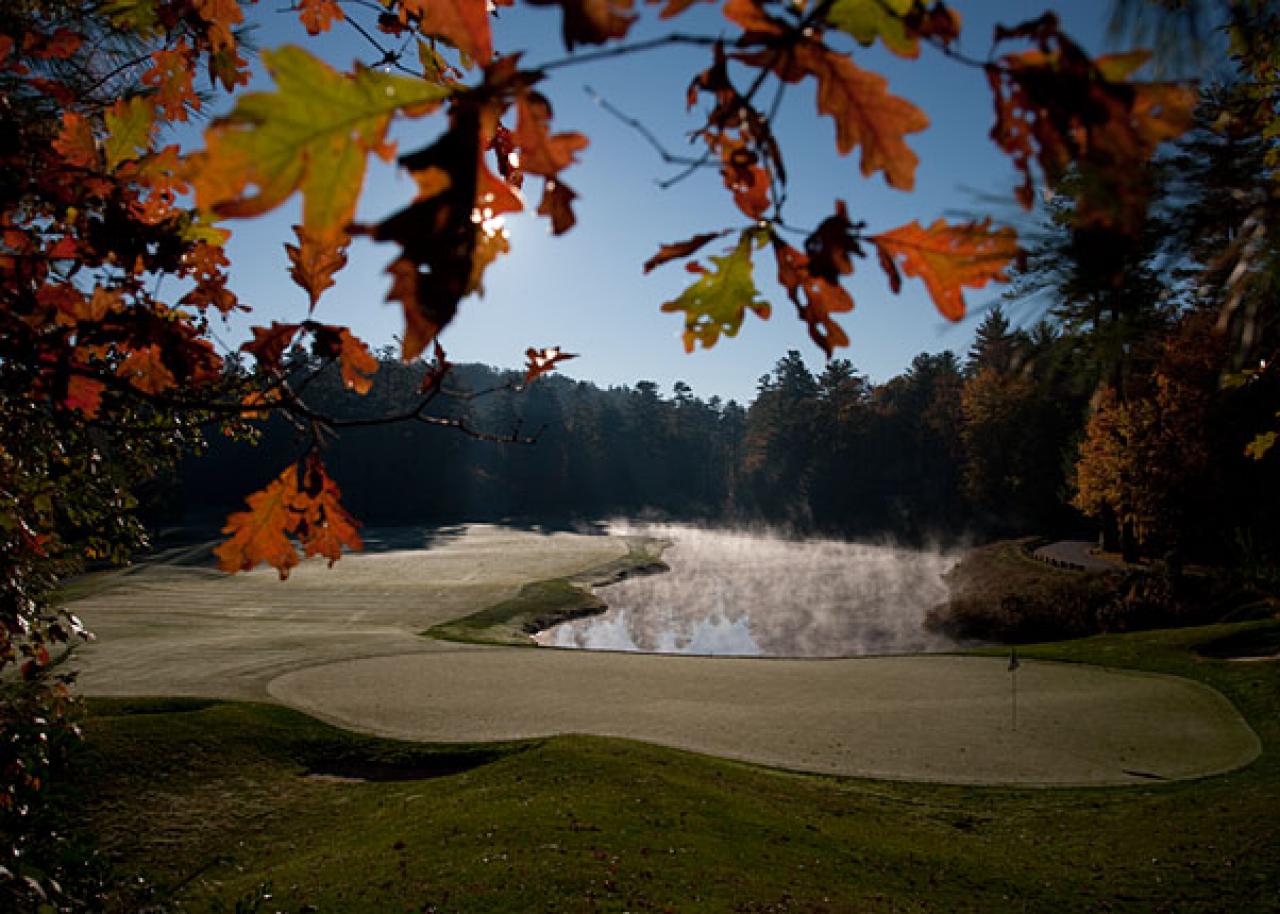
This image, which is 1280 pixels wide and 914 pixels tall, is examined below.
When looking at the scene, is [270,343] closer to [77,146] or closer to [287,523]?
[287,523]

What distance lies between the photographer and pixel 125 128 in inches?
51.5

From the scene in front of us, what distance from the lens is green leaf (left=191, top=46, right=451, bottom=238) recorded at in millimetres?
472

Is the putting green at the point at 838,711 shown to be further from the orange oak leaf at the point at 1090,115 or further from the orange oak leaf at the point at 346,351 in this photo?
the orange oak leaf at the point at 1090,115

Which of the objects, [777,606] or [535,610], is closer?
[535,610]

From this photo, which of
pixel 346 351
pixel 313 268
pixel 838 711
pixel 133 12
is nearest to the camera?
pixel 313 268

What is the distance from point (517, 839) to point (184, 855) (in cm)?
298

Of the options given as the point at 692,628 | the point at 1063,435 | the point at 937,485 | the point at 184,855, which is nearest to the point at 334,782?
the point at 184,855

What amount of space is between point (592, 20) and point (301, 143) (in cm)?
21

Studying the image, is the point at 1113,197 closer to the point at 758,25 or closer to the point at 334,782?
the point at 758,25

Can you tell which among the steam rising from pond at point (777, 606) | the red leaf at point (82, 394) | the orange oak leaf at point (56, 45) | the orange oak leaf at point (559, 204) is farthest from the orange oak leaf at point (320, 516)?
the steam rising from pond at point (777, 606)

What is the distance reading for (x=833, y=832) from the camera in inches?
243

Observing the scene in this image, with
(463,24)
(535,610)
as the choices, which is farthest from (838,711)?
(535,610)

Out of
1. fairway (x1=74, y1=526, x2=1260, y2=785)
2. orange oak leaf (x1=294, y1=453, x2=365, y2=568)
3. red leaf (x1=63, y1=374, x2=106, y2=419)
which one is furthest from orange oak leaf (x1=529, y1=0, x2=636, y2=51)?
fairway (x1=74, y1=526, x2=1260, y2=785)

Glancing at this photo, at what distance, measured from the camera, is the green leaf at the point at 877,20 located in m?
0.59
